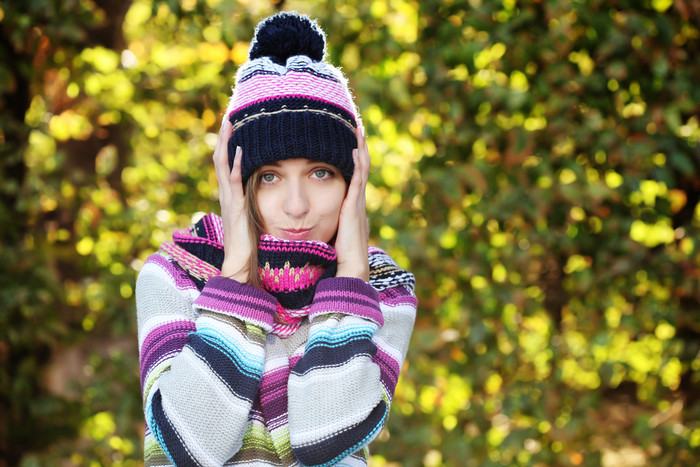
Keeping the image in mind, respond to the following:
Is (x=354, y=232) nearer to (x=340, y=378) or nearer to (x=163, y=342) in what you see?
(x=340, y=378)

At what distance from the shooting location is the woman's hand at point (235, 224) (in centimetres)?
143

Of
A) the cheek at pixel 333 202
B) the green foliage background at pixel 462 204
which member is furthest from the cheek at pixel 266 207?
the green foliage background at pixel 462 204

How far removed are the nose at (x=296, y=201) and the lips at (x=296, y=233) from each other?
1.4 inches

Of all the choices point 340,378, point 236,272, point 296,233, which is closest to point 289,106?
point 296,233

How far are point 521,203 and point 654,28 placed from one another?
91 cm

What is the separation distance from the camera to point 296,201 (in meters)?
1.45

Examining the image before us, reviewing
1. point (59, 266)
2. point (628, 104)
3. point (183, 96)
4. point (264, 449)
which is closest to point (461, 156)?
point (628, 104)

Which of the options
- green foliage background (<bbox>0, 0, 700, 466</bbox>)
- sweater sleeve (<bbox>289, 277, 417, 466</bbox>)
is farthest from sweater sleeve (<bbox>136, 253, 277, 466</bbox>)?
green foliage background (<bbox>0, 0, 700, 466</bbox>)

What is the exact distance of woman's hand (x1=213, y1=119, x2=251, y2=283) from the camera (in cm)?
143

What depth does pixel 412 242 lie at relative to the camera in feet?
9.12

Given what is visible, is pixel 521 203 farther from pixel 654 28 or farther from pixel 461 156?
pixel 654 28

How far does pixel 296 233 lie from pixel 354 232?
5.3 inches

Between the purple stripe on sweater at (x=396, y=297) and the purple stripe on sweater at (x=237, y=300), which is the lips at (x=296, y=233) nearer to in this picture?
the purple stripe on sweater at (x=237, y=300)

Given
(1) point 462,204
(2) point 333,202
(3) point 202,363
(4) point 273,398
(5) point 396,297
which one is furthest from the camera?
(1) point 462,204
